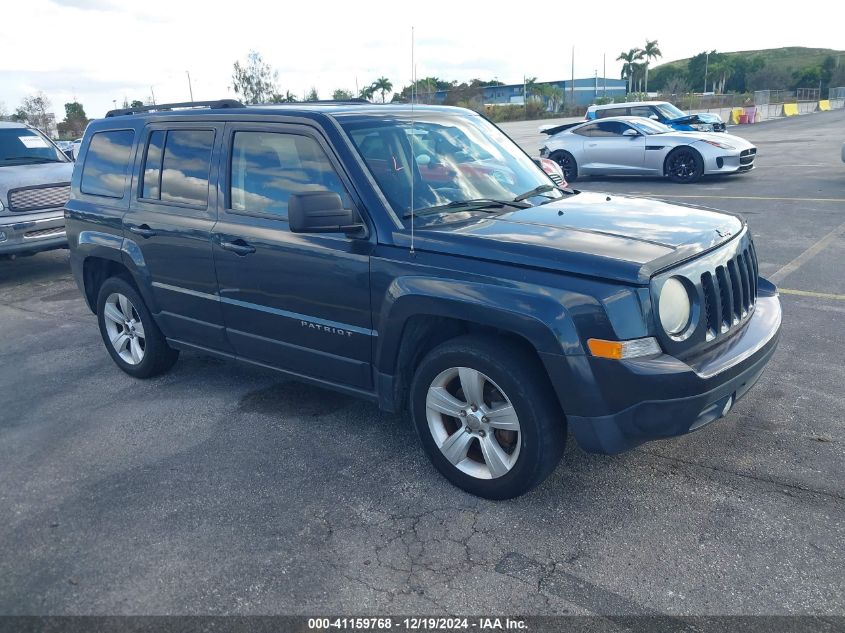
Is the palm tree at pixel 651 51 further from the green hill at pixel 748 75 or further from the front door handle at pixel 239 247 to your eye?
the front door handle at pixel 239 247

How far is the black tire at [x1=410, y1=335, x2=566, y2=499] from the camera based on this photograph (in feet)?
10.9

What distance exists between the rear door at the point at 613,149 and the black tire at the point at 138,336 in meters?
12.7

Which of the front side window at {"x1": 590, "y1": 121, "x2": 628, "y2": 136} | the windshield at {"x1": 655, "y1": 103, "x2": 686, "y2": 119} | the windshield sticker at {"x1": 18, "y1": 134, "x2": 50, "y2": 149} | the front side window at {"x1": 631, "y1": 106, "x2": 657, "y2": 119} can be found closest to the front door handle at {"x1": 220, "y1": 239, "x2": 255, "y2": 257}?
the windshield sticker at {"x1": 18, "y1": 134, "x2": 50, "y2": 149}

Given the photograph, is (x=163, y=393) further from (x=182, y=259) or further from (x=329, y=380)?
(x=329, y=380)

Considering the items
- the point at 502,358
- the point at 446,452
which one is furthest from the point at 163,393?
the point at 502,358

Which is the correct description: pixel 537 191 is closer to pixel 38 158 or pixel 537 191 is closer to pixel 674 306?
pixel 674 306

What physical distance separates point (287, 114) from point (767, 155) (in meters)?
19.8

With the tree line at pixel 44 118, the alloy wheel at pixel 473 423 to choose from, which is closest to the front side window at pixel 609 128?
the alloy wheel at pixel 473 423

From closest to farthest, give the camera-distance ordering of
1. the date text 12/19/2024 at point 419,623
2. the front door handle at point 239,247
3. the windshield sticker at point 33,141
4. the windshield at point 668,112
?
1. the date text 12/19/2024 at point 419,623
2. the front door handle at point 239,247
3. the windshield sticker at point 33,141
4. the windshield at point 668,112

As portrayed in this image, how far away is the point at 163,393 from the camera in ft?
17.5

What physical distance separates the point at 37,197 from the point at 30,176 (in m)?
0.39

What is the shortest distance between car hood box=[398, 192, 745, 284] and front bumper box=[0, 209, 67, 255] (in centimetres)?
693

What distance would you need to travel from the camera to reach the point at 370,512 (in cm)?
360

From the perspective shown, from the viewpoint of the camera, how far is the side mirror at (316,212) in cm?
358
